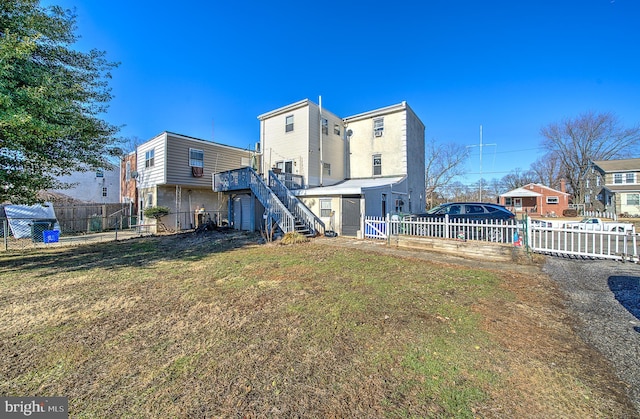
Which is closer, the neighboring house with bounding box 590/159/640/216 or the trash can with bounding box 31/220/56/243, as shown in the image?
the trash can with bounding box 31/220/56/243

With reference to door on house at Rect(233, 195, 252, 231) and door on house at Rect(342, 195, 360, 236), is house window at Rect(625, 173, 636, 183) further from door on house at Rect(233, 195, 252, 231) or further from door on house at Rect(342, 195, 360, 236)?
door on house at Rect(233, 195, 252, 231)

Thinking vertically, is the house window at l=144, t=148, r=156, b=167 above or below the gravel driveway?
above

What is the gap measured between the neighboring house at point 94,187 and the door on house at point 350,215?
26.7 m

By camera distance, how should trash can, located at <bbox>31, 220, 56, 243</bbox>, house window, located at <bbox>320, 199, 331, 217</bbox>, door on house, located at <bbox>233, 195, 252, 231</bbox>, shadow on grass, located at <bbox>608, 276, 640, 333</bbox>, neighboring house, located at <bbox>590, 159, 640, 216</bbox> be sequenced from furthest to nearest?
neighboring house, located at <bbox>590, 159, 640, 216</bbox> < door on house, located at <bbox>233, 195, 252, 231</bbox> < trash can, located at <bbox>31, 220, 56, 243</bbox> < house window, located at <bbox>320, 199, 331, 217</bbox> < shadow on grass, located at <bbox>608, 276, 640, 333</bbox>

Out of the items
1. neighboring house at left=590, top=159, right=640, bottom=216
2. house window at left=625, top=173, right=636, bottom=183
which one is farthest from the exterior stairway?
house window at left=625, top=173, right=636, bottom=183

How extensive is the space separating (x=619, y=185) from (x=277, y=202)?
38.7 meters

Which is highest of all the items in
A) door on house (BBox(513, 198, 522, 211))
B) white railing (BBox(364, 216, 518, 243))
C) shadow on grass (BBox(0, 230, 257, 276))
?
door on house (BBox(513, 198, 522, 211))

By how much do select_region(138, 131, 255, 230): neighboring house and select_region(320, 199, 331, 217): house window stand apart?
→ 879 centimetres

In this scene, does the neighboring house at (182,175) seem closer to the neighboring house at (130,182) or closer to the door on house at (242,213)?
the neighboring house at (130,182)

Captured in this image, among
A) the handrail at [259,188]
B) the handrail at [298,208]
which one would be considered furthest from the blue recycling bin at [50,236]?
the handrail at [298,208]

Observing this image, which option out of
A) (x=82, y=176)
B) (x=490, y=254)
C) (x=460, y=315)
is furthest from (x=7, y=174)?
(x=82, y=176)

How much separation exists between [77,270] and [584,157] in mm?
52642

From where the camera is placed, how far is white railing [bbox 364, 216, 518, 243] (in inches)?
325

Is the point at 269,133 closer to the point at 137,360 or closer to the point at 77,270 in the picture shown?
the point at 77,270
